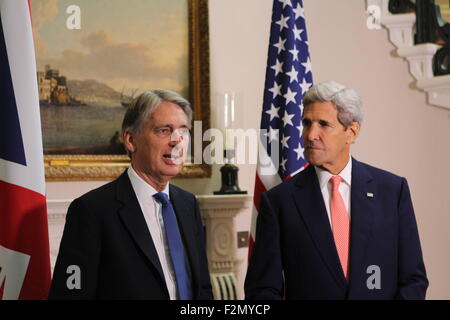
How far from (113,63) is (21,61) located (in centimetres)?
184

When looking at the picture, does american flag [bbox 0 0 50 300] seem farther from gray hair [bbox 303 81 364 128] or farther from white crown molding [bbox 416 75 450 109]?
white crown molding [bbox 416 75 450 109]

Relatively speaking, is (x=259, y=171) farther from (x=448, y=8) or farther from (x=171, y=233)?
(x=448, y=8)

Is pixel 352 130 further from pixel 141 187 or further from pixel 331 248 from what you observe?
pixel 141 187

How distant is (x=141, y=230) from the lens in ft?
7.02

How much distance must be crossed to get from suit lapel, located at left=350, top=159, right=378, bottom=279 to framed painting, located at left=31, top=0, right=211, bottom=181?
7.28 ft

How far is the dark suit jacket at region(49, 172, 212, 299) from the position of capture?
2092 millimetres

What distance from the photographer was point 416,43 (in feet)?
16.4

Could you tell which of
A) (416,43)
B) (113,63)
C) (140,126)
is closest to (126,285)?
(140,126)

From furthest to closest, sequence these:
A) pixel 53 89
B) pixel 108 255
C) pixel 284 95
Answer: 1. pixel 53 89
2. pixel 284 95
3. pixel 108 255

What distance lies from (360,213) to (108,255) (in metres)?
0.85

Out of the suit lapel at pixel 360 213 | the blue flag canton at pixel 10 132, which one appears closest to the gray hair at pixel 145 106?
the blue flag canton at pixel 10 132

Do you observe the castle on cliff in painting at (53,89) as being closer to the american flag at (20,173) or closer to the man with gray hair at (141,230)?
the american flag at (20,173)

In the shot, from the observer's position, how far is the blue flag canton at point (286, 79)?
3.60m

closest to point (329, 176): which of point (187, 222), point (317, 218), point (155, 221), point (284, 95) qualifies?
point (317, 218)
